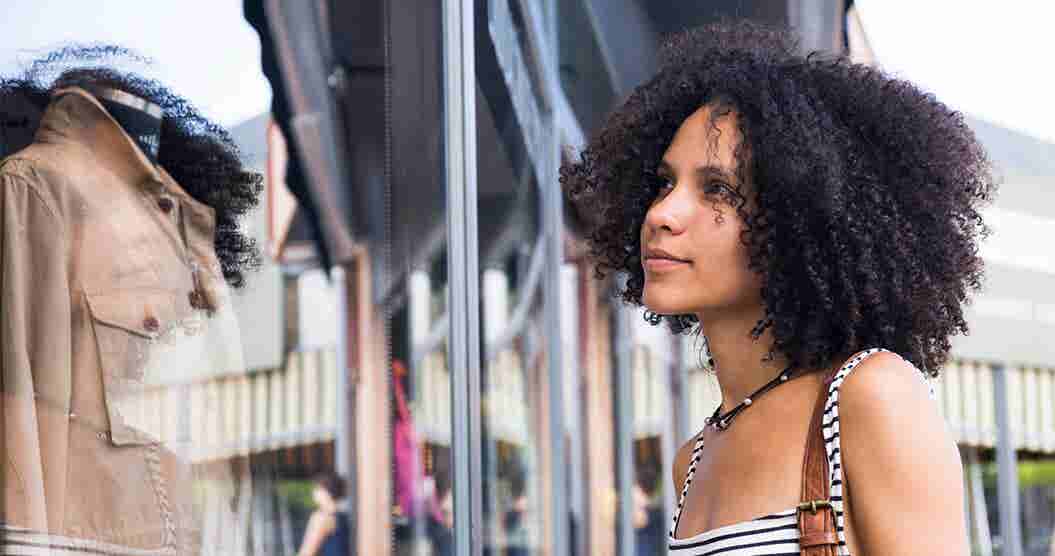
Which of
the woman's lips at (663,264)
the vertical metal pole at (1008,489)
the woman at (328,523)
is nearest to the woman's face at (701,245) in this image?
the woman's lips at (663,264)

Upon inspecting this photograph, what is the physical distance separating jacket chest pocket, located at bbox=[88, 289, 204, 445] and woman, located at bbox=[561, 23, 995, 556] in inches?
30.5

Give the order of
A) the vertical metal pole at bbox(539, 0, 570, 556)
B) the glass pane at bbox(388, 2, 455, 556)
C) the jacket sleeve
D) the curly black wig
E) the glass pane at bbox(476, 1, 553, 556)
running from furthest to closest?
the vertical metal pole at bbox(539, 0, 570, 556), the glass pane at bbox(476, 1, 553, 556), the glass pane at bbox(388, 2, 455, 556), the curly black wig, the jacket sleeve

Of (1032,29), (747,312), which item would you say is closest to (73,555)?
(747,312)

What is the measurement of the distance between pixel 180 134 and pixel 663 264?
0.93 metres

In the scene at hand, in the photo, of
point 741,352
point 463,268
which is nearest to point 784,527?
point 741,352

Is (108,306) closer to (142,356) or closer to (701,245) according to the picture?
(142,356)

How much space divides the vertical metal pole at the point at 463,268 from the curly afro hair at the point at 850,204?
3.64 feet

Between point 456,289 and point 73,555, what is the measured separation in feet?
3.34

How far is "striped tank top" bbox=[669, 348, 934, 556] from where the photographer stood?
1222mm

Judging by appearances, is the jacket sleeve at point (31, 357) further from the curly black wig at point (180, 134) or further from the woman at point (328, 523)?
the woman at point (328, 523)

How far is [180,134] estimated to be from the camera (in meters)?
2.03

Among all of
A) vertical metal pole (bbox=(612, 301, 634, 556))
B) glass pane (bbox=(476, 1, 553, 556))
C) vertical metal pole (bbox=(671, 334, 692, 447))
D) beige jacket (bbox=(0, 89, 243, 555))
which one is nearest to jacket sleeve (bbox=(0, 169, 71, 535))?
beige jacket (bbox=(0, 89, 243, 555))

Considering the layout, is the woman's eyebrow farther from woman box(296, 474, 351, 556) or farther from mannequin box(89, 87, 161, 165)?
woman box(296, 474, 351, 556)

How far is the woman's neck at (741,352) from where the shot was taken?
4.70ft
